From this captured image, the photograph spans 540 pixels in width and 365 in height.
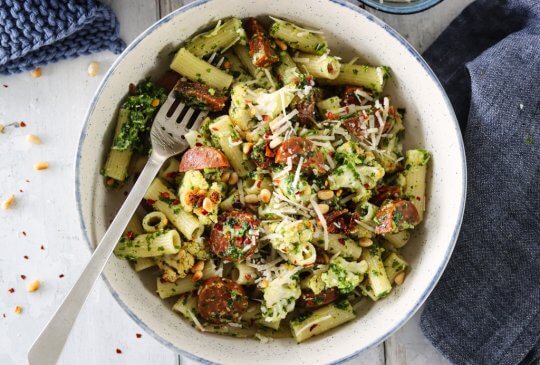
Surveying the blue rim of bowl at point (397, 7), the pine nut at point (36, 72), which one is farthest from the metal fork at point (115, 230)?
the blue rim of bowl at point (397, 7)

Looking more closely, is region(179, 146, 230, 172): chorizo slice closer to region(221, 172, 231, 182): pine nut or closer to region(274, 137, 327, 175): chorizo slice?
region(221, 172, 231, 182): pine nut

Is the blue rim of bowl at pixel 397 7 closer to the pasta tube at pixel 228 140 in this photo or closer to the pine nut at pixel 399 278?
the pasta tube at pixel 228 140

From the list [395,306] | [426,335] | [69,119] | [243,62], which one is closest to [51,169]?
[69,119]

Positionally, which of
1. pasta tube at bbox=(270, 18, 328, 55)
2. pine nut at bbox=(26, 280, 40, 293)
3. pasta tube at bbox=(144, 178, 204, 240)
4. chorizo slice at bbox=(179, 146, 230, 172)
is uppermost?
pasta tube at bbox=(270, 18, 328, 55)

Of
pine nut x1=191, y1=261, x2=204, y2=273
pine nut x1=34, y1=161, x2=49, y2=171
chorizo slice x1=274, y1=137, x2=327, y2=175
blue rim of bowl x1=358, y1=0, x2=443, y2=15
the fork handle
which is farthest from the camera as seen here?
pine nut x1=34, y1=161, x2=49, y2=171

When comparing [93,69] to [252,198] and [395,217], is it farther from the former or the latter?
[395,217]

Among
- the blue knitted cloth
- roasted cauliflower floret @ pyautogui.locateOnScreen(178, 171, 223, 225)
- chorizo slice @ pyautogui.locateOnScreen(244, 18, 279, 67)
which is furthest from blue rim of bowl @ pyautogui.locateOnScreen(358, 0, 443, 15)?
the blue knitted cloth

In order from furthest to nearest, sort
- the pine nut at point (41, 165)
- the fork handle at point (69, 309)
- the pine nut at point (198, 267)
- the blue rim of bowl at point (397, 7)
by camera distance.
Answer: the pine nut at point (41, 165) < the blue rim of bowl at point (397, 7) < the pine nut at point (198, 267) < the fork handle at point (69, 309)
